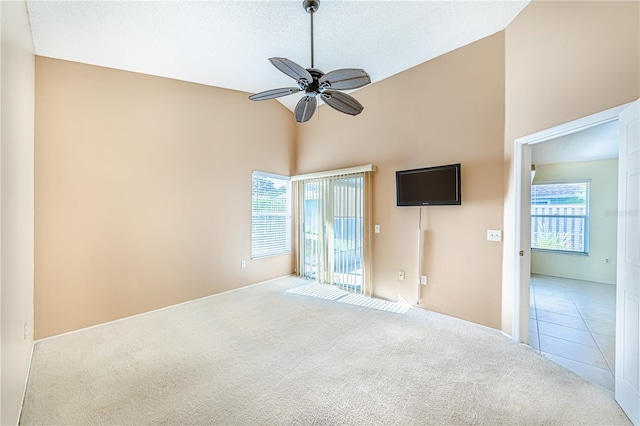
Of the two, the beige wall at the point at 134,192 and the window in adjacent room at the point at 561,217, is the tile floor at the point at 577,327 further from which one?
the beige wall at the point at 134,192

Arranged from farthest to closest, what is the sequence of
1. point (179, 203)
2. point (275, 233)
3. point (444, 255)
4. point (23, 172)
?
1. point (275, 233)
2. point (179, 203)
3. point (444, 255)
4. point (23, 172)

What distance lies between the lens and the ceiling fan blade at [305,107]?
2.71 metres

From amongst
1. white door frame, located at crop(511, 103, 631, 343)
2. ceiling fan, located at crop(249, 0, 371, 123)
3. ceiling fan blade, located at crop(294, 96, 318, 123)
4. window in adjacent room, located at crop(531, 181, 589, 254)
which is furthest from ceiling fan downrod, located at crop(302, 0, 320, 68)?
window in adjacent room, located at crop(531, 181, 589, 254)

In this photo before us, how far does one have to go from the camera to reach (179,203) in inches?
155

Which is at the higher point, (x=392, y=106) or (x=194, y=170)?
(x=392, y=106)

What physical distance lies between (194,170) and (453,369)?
404cm

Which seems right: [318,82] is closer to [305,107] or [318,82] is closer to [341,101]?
[341,101]

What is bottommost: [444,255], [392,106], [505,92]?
[444,255]

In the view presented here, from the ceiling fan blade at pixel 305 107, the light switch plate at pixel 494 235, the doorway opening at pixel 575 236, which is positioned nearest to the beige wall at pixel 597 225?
the doorway opening at pixel 575 236

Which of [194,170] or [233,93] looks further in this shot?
[233,93]

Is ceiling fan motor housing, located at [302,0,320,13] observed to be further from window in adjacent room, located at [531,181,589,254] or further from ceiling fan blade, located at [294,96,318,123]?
window in adjacent room, located at [531,181,589,254]

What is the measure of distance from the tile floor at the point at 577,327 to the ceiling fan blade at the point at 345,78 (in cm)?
311

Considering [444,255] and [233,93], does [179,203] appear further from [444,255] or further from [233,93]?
[444,255]

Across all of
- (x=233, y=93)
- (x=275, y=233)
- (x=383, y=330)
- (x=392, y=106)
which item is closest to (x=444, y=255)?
(x=383, y=330)
